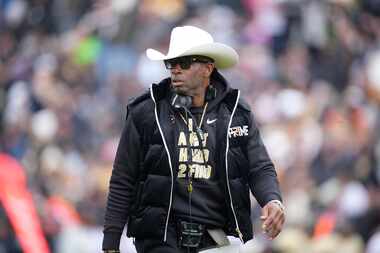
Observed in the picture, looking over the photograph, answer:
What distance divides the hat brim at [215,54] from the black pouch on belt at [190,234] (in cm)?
102

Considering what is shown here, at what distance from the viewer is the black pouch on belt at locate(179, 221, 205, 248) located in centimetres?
800

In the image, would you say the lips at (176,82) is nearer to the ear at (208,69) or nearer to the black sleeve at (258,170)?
the ear at (208,69)

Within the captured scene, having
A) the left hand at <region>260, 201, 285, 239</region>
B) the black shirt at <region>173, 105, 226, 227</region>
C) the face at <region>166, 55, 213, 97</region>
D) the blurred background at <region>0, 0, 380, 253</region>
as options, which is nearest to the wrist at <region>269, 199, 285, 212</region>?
the left hand at <region>260, 201, 285, 239</region>

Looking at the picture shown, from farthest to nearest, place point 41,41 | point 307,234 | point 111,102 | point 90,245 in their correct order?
point 41,41
point 111,102
point 90,245
point 307,234

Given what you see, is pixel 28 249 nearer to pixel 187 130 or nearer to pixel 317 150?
pixel 317 150

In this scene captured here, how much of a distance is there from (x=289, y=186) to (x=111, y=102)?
3372mm

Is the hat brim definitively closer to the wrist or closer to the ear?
the ear

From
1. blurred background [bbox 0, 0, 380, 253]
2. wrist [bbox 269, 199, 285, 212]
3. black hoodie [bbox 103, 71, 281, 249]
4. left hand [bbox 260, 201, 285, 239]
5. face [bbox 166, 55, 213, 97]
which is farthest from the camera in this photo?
blurred background [bbox 0, 0, 380, 253]

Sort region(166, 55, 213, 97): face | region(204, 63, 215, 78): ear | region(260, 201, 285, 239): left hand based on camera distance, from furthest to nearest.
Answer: region(204, 63, 215, 78): ear, region(166, 55, 213, 97): face, region(260, 201, 285, 239): left hand

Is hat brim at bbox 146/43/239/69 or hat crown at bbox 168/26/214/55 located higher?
hat crown at bbox 168/26/214/55

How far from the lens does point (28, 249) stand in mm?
16406

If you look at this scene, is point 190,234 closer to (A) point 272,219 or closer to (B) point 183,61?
(A) point 272,219

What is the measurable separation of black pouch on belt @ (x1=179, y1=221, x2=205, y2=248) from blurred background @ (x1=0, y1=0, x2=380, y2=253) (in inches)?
231

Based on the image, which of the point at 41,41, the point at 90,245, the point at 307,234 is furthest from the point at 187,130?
the point at 41,41
